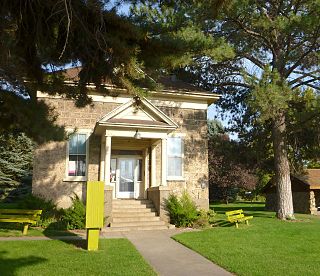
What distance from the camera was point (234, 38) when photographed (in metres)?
19.6

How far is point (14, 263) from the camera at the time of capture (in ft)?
26.9

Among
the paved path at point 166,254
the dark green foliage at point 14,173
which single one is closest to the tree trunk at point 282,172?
the paved path at point 166,254

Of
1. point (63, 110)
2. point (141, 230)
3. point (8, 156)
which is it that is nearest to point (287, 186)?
point (141, 230)

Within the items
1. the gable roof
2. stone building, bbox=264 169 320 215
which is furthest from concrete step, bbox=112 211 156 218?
stone building, bbox=264 169 320 215

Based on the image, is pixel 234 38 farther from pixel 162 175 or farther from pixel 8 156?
pixel 8 156

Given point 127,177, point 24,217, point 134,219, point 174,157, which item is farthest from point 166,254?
point 174,157

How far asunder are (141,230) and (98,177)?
3926 mm

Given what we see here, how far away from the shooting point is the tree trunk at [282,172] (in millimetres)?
19781

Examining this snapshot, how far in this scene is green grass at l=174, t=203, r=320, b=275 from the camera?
786 cm

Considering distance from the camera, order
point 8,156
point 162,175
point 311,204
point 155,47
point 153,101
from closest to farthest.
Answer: point 155,47, point 162,175, point 153,101, point 311,204, point 8,156

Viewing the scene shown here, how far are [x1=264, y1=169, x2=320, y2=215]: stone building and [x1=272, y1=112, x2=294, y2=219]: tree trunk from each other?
27.1ft

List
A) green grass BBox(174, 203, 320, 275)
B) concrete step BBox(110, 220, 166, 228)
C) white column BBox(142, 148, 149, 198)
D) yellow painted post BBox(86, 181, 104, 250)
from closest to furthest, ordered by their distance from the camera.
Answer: green grass BBox(174, 203, 320, 275) < yellow painted post BBox(86, 181, 104, 250) < concrete step BBox(110, 220, 166, 228) < white column BBox(142, 148, 149, 198)

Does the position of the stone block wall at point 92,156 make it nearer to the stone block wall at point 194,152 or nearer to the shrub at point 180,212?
the stone block wall at point 194,152

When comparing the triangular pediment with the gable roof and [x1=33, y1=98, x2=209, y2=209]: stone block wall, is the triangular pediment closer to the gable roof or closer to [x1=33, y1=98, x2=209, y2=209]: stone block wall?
the gable roof
